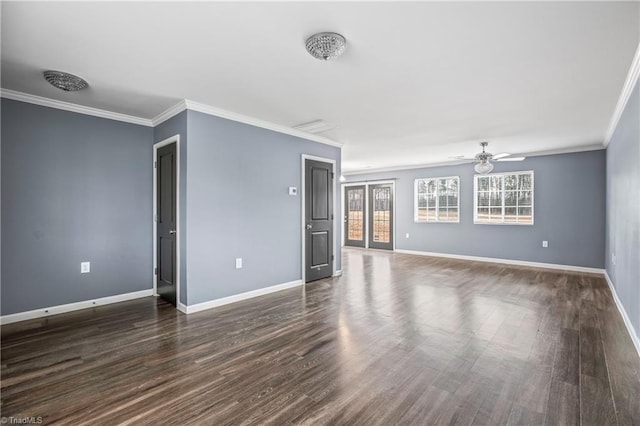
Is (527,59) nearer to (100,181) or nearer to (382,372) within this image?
(382,372)

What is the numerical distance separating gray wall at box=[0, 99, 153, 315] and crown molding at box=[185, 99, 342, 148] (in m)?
1.22

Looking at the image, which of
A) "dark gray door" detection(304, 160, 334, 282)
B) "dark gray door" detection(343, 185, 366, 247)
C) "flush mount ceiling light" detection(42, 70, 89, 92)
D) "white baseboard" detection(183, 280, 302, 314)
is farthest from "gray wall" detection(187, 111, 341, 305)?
"dark gray door" detection(343, 185, 366, 247)

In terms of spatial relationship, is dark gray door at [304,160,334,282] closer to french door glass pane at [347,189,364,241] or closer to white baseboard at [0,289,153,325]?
white baseboard at [0,289,153,325]

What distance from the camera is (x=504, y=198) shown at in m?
7.06

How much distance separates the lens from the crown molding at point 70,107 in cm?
332

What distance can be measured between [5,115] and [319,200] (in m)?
4.00

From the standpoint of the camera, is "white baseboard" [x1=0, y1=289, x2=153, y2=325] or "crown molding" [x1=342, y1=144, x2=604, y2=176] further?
"crown molding" [x1=342, y1=144, x2=604, y2=176]

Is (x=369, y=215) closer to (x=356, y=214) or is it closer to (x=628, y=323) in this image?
(x=356, y=214)

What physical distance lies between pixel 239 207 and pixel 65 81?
216 cm

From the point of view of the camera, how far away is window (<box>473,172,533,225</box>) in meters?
6.74

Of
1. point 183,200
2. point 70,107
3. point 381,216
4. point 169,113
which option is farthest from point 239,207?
point 381,216

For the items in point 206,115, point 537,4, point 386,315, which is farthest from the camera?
point 206,115

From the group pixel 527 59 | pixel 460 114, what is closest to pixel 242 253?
pixel 460 114

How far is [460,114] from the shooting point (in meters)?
4.05
